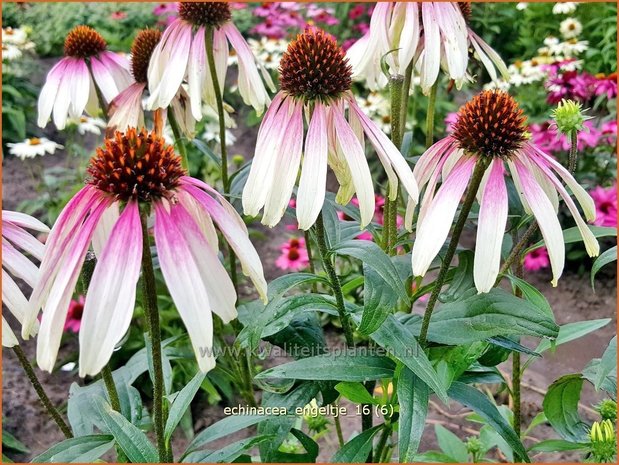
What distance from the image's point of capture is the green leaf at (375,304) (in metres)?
0.68

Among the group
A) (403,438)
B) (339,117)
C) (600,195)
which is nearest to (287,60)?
(339,117)

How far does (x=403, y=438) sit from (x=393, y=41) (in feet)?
1.75

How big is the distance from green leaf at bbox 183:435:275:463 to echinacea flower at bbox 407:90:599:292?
269 millimetres

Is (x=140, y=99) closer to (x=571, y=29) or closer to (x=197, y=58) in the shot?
(x=197, y=58)

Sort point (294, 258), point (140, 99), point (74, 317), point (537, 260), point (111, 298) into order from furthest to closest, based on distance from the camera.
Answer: point (537, 260)
point (294, 258)
point (74, 317)
point (140, 99)
point (111, 298)

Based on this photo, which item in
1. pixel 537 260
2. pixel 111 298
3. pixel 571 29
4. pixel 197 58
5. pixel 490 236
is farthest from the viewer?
pixel 571 29

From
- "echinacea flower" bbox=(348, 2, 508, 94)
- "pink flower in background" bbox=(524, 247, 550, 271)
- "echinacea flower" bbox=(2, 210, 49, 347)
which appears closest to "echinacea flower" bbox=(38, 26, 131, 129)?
"echinacea flower" bbox=(2, 210, 49, 347)

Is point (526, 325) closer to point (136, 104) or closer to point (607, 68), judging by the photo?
point (136, 104)

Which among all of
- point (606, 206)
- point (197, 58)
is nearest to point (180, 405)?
point (197, 58)

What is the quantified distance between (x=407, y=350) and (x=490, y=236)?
0.16 m

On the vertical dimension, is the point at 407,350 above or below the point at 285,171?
below

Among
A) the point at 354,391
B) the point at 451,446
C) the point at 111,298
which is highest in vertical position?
the point at 111,298

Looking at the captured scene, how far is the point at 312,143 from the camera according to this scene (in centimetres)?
72

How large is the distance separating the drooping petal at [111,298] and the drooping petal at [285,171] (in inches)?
6.1
